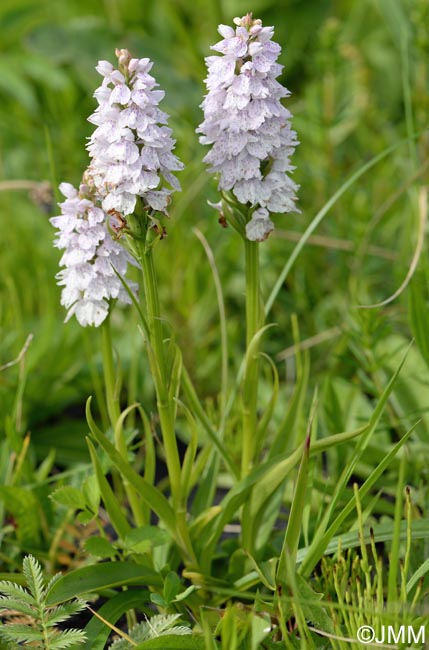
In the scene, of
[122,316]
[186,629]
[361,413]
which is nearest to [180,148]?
[122,316]

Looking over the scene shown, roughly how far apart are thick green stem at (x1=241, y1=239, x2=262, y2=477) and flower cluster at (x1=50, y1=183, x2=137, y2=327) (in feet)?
0.61

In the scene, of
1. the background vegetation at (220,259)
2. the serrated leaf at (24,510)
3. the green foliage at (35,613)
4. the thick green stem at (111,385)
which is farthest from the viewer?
the background vegetation at (220,259)

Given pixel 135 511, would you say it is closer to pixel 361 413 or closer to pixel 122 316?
pixel 361 413

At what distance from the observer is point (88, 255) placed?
3.87 feet

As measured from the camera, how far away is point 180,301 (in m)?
2.15

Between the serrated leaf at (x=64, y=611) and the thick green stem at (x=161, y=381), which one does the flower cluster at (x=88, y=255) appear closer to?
the thick green stem at (x=161, y=381)

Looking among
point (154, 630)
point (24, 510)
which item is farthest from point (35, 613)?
point (24, 510)

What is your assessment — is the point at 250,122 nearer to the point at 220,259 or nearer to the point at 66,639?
the point at 66,639

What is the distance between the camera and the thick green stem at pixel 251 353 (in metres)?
1.26

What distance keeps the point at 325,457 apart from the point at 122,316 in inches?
29.3

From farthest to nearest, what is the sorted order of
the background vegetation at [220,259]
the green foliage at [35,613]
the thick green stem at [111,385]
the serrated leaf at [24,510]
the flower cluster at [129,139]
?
the background vegetation at [220,259] → the serrated leaf at [24,510] → the thick green stem at [111,385] → the green foliage at [35,613] → the flower cluster at [129,139]

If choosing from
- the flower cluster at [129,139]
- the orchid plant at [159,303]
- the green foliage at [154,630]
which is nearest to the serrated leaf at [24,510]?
the orchid plant at [159,303]

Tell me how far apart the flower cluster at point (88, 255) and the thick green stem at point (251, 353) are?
7.3 inches

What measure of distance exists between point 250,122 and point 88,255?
0.30 m
